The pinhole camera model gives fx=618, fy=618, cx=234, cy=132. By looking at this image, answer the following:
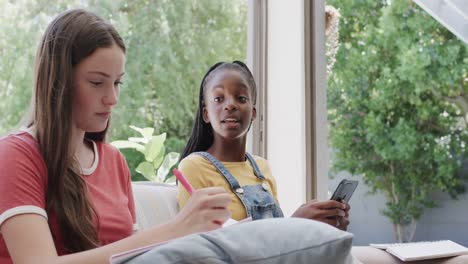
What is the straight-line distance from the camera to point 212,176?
5.40ft

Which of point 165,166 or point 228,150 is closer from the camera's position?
point 228,150

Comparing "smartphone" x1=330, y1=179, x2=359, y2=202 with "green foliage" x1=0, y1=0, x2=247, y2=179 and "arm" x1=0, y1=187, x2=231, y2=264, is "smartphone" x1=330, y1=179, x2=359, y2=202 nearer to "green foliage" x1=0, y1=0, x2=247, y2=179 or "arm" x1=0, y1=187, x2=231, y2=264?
"arm" x1=0, y1=187, x2=231, y2=264

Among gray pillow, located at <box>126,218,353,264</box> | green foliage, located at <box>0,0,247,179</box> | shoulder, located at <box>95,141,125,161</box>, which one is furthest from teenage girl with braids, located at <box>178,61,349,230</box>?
green foliage, located at <box>0,0,247,179</box>

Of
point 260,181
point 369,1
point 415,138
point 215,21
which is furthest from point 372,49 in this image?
point 260,181

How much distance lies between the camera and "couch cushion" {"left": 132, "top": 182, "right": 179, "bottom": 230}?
1.51 m

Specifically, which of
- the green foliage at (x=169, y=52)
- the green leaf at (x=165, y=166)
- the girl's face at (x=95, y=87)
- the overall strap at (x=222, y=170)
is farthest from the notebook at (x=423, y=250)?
the green foliage at (x=169, y=52)

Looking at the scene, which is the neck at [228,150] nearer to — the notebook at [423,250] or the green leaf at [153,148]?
the notebook at [423,250]

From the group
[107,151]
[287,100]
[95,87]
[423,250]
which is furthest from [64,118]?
[287,100]

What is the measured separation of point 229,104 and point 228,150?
5.3 inches

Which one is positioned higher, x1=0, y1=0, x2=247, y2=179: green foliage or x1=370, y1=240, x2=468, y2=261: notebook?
x1=0, y1=0, x2=247, y2=179: green foliage

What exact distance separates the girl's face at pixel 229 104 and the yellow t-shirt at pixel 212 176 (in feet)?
0.31

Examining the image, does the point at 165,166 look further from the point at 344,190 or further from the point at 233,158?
the point at 344,190

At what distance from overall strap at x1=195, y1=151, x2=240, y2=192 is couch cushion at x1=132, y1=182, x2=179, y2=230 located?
13 cm

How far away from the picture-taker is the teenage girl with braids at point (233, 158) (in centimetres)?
161
